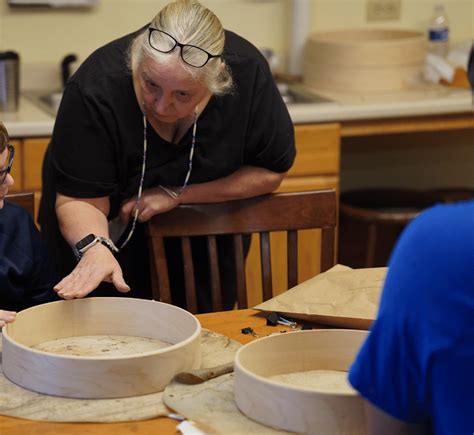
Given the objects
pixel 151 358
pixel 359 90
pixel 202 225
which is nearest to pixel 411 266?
pixel 151 358

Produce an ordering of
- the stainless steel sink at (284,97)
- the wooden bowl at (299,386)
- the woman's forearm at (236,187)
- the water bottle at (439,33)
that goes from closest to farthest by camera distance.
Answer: the wooden bowl at (299,386), the woman's forearm at (236,187), the stainless steel sink at (284,97), the water bottle at (439,33)

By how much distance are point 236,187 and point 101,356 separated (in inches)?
28.8

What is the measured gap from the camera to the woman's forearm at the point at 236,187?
6.93 ft

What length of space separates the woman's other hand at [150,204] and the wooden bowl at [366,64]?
5.10 ft

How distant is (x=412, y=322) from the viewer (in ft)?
3.19

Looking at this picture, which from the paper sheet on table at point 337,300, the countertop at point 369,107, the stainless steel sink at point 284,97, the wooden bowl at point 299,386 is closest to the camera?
the wooden bowl at point 299,386

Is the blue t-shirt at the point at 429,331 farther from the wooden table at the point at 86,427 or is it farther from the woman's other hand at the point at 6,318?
the woman's other hand at the point at 6,318

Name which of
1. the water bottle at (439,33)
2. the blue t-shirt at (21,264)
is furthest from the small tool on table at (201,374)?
the water bottle at (439,33)

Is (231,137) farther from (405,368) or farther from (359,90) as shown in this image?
(359,90)

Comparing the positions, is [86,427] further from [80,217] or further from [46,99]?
[46,99]

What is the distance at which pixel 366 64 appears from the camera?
3.44 metres

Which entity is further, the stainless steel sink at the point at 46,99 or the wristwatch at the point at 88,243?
the stainless steel sink at the point at 46,99

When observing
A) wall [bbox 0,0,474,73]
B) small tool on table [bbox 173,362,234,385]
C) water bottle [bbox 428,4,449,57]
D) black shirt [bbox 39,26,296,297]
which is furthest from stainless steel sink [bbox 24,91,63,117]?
small tool on table [bbox 173,362,234,385]

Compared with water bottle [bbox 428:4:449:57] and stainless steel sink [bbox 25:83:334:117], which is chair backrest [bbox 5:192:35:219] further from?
water bottle [bbox 428:4:449:57]
